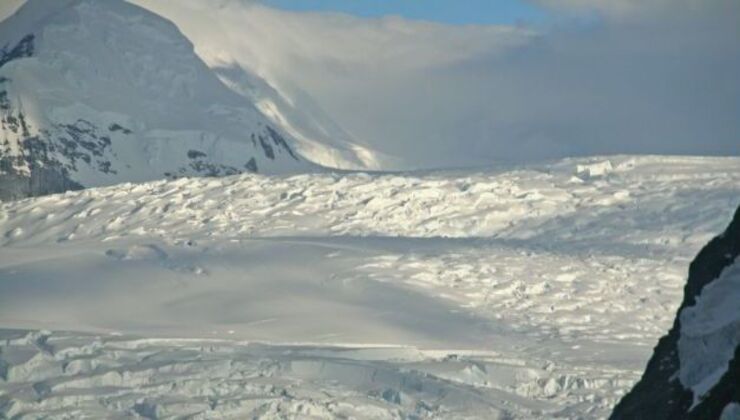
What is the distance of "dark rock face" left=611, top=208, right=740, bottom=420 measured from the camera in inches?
358

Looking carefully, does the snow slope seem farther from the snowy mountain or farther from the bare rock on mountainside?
the snowy mountain

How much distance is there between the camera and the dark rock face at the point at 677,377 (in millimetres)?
9102

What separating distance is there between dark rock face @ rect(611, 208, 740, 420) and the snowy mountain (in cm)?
11202

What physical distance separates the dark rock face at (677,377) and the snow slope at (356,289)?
68.0ft

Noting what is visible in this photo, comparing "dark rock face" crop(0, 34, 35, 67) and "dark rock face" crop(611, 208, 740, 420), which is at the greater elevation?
"dark rock face" crop(0, 34, 35, 67)

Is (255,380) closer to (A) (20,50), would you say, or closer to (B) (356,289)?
(B) (356,289)

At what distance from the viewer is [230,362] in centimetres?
3616

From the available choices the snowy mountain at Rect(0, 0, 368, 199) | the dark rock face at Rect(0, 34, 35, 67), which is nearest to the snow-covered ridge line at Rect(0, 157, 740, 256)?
the snowy mountain at Rect(0, 0, 368, 199)

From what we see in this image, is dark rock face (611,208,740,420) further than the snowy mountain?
No

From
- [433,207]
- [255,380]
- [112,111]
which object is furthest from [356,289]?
[112,111]

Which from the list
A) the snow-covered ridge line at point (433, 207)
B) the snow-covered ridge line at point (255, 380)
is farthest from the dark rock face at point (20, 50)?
the snow-covered ridge line at point (255, 380)

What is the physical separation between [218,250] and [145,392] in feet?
73.1

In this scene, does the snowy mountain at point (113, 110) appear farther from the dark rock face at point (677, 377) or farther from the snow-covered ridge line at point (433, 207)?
the dark rock face at point (677, 377)

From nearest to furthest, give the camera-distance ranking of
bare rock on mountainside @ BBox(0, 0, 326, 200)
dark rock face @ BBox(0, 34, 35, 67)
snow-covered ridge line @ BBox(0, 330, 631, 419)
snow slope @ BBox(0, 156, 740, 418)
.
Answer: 1. snow-covered ridge line @ BBox(0, 330, 631, 419)
2. snow slope @ BBox(0, 156, 740, 418)
3. bare rock on mountainside @ BBox(0, 0, 326, 200)
4. dark rock face @ BBox(0, 34, 35, 67)
